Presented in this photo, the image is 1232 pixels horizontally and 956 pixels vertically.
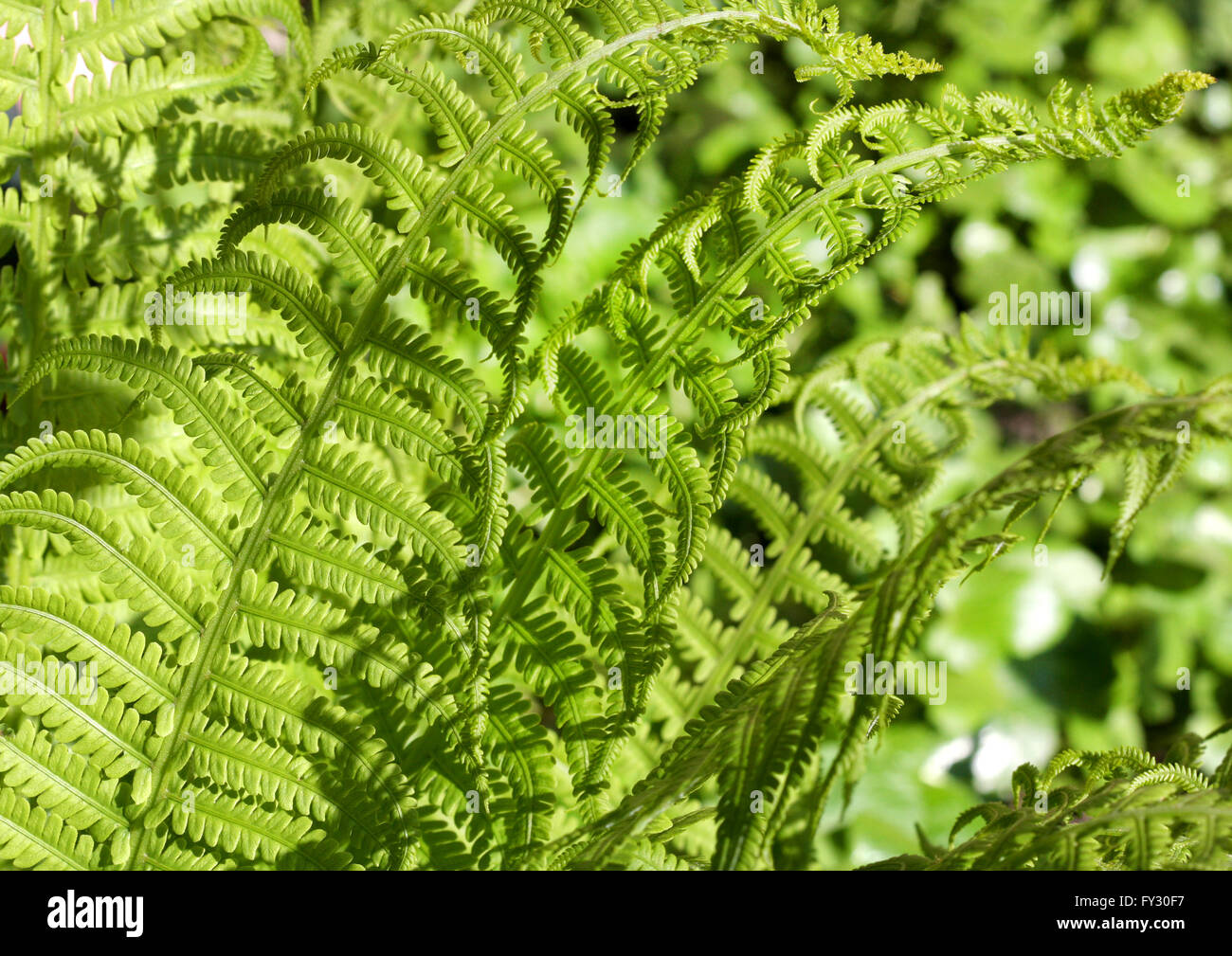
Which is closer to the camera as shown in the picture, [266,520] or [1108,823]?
[1108,823]

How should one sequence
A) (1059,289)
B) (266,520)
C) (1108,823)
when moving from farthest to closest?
(1059,289) < (266,520) < (1108,823)

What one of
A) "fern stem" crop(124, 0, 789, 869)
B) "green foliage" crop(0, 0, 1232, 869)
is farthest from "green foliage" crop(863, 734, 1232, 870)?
"fern stem" crop(124, 0, 789, 869)

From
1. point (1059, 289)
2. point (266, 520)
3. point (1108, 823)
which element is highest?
point (1059, 289)

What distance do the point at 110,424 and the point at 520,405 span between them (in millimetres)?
408

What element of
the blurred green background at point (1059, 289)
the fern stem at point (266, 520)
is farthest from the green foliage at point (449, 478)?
the blurred green background at point (1059, 289)

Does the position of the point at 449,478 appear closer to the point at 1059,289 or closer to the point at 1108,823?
the point at 1108,823

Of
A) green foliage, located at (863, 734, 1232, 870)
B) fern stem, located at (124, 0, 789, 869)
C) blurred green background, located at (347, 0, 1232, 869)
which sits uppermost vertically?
blurred green background, located at (347, 0, 1232, 869)

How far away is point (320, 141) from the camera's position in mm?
635

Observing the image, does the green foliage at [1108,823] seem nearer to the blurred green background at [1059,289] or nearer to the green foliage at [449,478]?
the green foliage at [449,478]

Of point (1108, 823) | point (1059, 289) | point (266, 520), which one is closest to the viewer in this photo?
point (1108, 823)

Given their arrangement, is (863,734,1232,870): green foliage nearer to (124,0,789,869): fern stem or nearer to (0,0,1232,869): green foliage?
(0,0,1232,869): green foliage

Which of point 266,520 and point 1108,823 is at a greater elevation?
point 266,520

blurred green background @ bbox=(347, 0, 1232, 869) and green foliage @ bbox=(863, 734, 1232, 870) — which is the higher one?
blurred green background @ bbox=(347, 0, 1232, 869)

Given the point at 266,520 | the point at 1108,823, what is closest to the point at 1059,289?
the point at 1108,823
